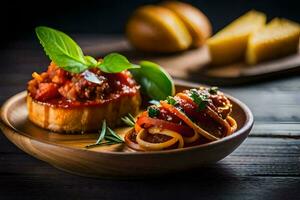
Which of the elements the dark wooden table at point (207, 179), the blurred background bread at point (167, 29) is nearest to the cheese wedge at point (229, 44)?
the blurred background bread at point (167, 29)

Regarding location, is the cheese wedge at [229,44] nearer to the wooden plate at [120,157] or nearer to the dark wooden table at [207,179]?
the dark wooden table at [207,179]

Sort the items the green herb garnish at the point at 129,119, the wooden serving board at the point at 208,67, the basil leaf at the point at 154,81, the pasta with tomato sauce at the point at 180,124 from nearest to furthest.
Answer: the pasta with tomato sauce at the point at 180,124 < the green herb garnish at the point at 129,119 < the basil leaf at the point at 154,81 < the wooden serving board at the point at 208,67

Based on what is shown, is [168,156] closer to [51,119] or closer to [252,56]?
[51,119]

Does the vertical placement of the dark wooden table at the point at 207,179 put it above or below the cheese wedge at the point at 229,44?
above

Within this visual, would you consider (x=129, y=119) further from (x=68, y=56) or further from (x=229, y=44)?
(x=229, y=44)

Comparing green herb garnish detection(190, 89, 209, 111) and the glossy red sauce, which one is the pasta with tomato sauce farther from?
the glossy red sauce

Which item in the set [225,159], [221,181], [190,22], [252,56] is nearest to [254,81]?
[252,56]
